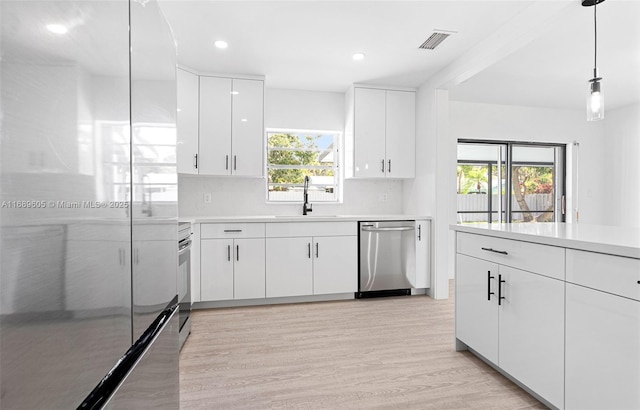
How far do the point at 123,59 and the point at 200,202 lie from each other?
3447mm

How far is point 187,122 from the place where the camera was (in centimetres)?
354

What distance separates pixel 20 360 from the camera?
0.41 m

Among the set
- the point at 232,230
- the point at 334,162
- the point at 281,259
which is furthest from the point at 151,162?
the point at 334,162

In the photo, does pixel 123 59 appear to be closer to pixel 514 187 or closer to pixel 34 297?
pixel 34 297

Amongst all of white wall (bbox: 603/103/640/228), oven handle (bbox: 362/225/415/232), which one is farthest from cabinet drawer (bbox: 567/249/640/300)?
white wall (bbox: 603/103/640/228)

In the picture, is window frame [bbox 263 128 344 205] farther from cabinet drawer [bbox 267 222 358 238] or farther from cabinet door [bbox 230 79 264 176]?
cabinet drawer [bbox 267 222 358 238]

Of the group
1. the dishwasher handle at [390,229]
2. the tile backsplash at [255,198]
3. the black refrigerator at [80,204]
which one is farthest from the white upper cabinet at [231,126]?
the black refrigerator at [80,204]

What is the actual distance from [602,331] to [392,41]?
8.35ft

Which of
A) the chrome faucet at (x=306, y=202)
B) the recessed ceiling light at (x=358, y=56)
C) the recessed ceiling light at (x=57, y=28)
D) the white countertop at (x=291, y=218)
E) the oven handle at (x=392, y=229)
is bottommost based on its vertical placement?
the oven handle at (x=392, y=229)

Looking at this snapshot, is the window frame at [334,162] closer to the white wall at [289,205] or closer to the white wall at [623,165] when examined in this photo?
the white wall at [289,205]

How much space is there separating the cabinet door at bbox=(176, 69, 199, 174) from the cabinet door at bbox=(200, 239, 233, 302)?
32.7 inches

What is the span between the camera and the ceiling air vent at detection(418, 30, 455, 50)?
9.20ft

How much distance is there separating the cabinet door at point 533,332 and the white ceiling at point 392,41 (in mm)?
1836

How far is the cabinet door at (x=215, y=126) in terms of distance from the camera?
11.9ft
